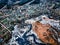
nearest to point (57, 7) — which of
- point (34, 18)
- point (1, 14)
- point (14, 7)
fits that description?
point (34, 18)

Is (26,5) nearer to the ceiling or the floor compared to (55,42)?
nearer to the ceiling

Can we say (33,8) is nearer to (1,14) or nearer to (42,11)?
(42,11)

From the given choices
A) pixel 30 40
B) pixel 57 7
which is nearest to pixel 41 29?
pixel 30 40

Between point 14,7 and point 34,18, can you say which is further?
point 14,7

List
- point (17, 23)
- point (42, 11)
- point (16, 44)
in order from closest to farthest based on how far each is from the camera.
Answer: point (16, 44), point (17, 23), point (42, 11)

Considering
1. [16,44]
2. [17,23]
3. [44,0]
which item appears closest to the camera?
[16,44]

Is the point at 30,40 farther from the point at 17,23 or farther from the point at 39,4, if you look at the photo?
the point at 39,4
